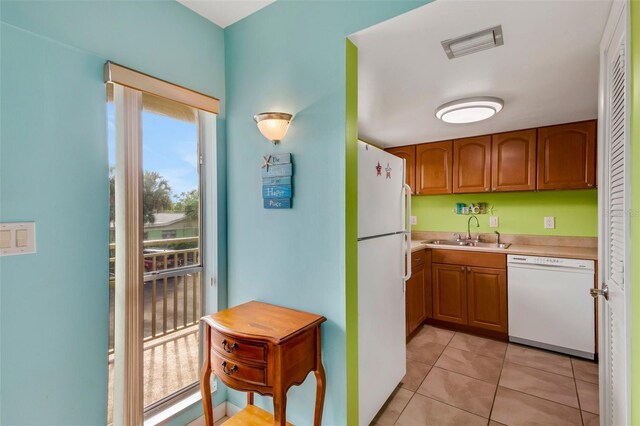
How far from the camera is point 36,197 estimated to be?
1252 millimetres

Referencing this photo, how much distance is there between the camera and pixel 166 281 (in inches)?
76.3

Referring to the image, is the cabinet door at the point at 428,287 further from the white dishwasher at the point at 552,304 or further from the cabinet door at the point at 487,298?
the white dishwasher at the point at 552,304

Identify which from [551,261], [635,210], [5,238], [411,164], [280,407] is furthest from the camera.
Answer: [411,164]

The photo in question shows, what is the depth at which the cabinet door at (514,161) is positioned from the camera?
3037 mm

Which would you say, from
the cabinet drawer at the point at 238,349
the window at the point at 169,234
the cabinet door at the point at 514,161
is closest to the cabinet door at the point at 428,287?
the cabinet door at the point at 514,161

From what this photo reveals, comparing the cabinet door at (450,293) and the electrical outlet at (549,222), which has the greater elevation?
the electrical outlet at (549,222)

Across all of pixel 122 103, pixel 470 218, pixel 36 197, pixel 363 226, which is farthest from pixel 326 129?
pixel 470 218

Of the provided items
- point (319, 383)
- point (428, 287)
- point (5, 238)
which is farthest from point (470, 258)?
point (5, 238)

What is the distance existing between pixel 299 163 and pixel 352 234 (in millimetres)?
511

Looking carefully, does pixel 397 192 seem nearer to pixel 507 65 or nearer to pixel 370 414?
pixel 507 65

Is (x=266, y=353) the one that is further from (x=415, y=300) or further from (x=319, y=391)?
(x=415, y=300)

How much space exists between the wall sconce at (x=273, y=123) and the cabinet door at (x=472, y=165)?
8.22ft

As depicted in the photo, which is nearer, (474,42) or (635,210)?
(635,210)

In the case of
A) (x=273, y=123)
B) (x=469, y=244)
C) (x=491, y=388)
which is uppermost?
(x=273, y=123)
